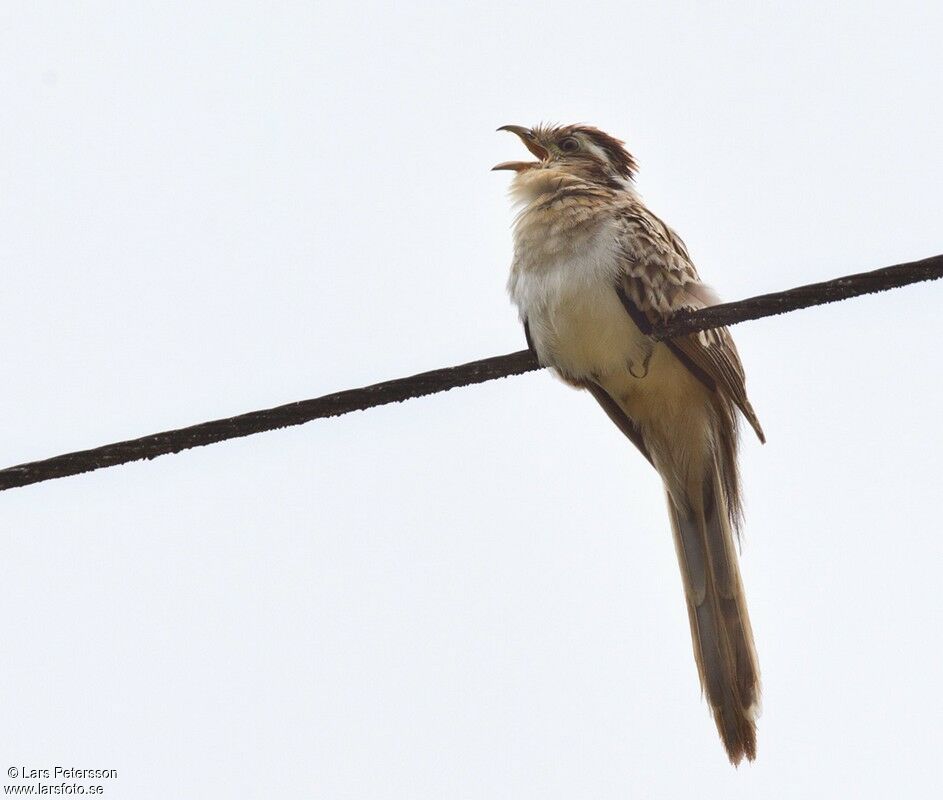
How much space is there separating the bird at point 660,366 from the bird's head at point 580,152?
232mm

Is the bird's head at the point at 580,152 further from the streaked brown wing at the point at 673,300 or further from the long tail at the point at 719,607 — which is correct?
the long tail at the point at 719,607

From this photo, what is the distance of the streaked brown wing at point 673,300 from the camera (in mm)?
5289

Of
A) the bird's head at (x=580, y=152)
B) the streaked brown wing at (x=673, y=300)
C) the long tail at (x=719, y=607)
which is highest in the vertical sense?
the bird's head at (x=580, y=152)

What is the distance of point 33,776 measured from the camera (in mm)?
6559

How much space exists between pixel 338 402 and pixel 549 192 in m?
2.19

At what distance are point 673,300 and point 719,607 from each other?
1.21m

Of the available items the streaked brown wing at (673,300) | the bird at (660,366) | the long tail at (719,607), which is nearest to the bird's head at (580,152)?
the bird at (660,366)

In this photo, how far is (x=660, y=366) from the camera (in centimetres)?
540

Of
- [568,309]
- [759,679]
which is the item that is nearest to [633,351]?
[568,309]

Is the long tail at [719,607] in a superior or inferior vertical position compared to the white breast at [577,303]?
inferior

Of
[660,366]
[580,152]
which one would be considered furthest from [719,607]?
[580,152]

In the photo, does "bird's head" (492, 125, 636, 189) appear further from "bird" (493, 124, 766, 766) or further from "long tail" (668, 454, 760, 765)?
"long tail" (668, 454, 760, 765)

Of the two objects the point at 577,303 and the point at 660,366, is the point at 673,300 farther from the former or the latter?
the point at 577,303

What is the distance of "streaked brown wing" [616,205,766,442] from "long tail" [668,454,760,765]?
1.28 feet
